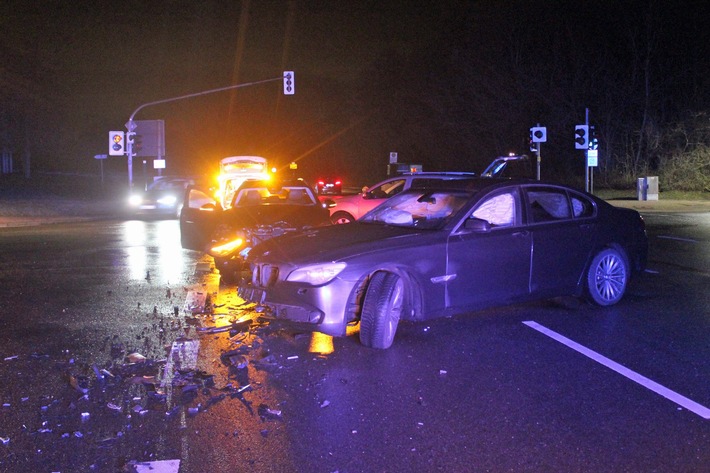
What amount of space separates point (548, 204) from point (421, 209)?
1462mm

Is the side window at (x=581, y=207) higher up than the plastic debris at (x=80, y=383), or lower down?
higher up

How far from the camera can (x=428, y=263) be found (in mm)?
7477

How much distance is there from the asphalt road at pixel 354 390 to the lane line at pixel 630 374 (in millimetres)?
21

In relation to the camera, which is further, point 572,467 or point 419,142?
point 419,142

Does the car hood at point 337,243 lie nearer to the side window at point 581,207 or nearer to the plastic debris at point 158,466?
the side window at point 581,207

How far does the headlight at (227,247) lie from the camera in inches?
431

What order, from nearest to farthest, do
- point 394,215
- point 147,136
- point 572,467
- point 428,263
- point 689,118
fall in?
point 572,467 < point 428,263 < point 394,215 < point 689,118 < point 147,136

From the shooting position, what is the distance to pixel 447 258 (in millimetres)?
7605

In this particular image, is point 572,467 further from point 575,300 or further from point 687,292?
point 687,292

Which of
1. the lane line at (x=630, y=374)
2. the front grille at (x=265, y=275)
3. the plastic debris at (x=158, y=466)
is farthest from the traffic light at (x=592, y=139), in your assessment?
the plastic debris at (x=158, y=466)

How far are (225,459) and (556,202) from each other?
17.7 ft

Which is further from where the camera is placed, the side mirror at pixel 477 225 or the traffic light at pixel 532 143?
the traffic light at pixel 532 143

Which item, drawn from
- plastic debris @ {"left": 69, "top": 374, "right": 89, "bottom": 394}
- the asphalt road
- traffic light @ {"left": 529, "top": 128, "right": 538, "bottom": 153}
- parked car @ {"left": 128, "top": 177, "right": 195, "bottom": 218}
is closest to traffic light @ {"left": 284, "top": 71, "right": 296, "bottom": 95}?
parked car @ {"left": 128, "top": 177, "right": 195, "bottom": 218}

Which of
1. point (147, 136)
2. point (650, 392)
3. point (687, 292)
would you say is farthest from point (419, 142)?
point (650, 392)
